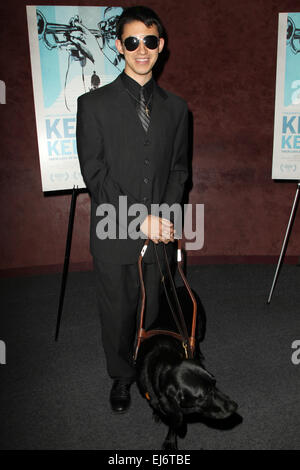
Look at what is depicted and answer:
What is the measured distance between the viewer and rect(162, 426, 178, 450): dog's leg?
1.63 metres

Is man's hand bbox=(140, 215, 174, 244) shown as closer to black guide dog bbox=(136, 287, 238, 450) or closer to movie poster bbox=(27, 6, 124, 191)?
black guide dog bbox=(136, 287, 238, 450)

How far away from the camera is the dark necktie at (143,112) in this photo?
1720 mm

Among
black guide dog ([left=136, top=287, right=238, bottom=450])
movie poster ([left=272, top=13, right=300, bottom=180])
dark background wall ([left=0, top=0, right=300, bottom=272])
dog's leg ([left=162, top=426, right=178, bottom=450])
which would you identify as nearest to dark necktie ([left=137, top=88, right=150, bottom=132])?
black guide dog ([left=136, top=287, right=238, bottom=450])

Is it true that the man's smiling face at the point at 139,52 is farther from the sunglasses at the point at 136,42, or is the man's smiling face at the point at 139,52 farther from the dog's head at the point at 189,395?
the dog's head at the point at 189,395

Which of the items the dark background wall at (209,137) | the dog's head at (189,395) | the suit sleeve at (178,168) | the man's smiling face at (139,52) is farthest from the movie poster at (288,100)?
the dog's head at (189,395)

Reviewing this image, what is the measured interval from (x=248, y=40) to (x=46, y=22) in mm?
1833

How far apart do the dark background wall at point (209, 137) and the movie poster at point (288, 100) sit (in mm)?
652

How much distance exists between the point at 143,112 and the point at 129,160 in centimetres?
23

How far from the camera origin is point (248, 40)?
Answer: 11.2ft

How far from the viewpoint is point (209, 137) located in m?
3.65

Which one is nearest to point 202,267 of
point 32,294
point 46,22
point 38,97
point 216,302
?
point 216,302

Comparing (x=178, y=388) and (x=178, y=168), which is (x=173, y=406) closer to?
(x=178, y=388)
